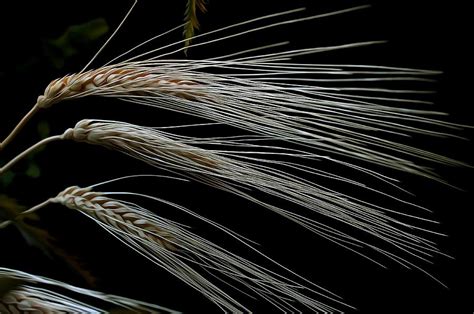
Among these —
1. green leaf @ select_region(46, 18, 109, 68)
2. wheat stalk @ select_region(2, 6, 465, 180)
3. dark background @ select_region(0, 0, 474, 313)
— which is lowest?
dark background @ select_region(0, 0, 474, 313)

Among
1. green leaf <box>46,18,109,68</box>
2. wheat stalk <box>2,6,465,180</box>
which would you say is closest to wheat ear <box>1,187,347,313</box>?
wheat stalk <box>2,6,465,180</box>

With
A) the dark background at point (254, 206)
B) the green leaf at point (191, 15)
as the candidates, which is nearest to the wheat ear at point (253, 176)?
the green leaf at point (191, 15)

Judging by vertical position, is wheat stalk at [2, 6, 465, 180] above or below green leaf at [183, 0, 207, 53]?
below

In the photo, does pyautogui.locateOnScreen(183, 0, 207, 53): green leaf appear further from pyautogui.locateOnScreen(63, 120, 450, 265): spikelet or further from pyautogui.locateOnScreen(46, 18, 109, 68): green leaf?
pyautogui.locateOnScreen(46, 18, 109, 68): green leaf

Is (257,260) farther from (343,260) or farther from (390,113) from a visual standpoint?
(390,113)

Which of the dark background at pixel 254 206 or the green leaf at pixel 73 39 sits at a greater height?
the green leaf at pixel 73 39

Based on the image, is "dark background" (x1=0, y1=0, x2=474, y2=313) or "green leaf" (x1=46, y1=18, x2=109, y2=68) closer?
"green leaf" (x1=46, y1=18, x2=109, y2=68)

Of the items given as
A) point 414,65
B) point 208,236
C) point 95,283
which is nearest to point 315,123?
point 95,283

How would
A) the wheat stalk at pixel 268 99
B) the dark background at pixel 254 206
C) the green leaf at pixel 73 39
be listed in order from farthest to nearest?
the dark background at pixel 254 206 < the green leaf at pixel 73 39 < the wheat stalk at pixel 268 99

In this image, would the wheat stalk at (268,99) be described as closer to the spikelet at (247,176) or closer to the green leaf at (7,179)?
the spikelet at (247,176)

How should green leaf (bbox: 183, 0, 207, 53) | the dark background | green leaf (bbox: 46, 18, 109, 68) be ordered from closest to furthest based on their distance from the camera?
1. green leaf (bbox: 183, 0, 207, 53)
2. green leaf (bbox: 46, 18, 109, 68)
3. the dark background
